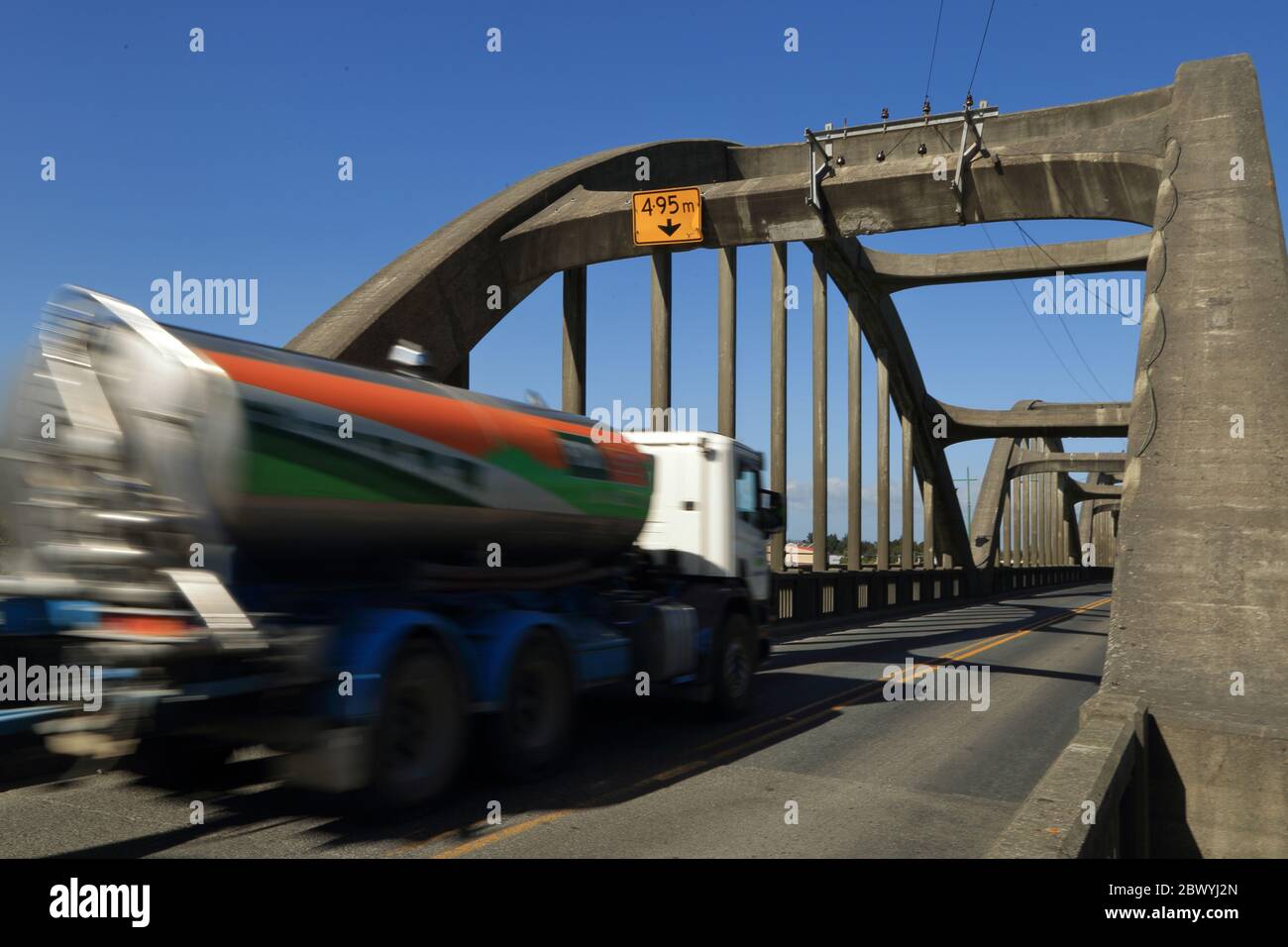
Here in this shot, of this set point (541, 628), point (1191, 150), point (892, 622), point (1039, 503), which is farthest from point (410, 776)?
point (1039, 503)

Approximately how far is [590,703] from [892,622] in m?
19.5

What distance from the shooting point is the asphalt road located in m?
6.65

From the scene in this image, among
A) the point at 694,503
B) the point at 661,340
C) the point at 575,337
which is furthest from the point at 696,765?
the point at 661,340

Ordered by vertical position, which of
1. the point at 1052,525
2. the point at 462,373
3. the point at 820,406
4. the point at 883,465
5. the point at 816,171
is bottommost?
the point at 1052,525

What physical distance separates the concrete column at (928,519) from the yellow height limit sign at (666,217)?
33.3 metres

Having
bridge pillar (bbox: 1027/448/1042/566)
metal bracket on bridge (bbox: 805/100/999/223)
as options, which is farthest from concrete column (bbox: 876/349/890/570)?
bridge pillar (bbox: 1027/448/1042/566)

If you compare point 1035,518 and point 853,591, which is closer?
point 853,591

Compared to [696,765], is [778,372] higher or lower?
higher

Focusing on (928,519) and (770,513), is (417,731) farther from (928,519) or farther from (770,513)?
(928,519)

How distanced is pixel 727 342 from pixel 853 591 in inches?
327

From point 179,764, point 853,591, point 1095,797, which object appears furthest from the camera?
point 853,591

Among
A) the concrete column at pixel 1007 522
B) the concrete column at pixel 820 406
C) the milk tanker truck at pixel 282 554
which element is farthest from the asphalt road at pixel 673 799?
the concrete column at pixel 1007 522

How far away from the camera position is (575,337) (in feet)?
79.6

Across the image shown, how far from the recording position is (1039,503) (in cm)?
9962
